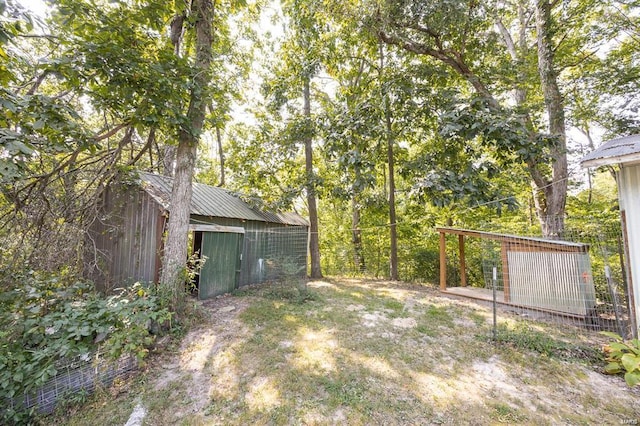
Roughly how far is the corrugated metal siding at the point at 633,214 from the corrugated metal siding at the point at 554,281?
1.81 meters

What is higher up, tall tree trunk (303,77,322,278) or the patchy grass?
tall tree trunk (303,77,322,278)

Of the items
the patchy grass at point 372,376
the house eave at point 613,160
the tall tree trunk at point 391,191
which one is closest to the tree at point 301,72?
the tall tree trunk at point 391,191

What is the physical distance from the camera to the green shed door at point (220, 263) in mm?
6112

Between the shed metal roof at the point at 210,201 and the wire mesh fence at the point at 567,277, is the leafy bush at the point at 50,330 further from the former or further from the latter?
the wire mesh fence at the point at 567,277

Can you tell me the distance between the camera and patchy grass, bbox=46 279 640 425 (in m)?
2.54

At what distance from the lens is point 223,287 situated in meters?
6.64

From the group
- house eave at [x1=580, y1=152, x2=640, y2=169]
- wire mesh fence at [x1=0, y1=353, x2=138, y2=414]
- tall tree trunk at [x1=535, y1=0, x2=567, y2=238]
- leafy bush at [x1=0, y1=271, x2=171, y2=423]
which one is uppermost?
tall tree trunk at [x1=535, y1=0, x2=567, y2=238]

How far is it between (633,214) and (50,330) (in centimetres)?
702

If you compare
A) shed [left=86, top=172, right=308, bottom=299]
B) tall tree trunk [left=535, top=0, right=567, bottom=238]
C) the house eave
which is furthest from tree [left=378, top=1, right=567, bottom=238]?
shed [left=86, top=172, right=308, bottom=299]

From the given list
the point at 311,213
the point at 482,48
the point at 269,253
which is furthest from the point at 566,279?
the point at 269,253

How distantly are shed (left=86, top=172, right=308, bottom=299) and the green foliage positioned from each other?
5.30 metres

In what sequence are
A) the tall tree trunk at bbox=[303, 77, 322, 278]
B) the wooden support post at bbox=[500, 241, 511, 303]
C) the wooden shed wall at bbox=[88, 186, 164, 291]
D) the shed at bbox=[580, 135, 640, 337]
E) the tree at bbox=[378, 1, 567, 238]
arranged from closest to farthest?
the shed at bbox=[580, 135, 640, 337] → the tree at bbox=[378, 1, 567, 238] → the wooden shed wall at bbox=[88, 186, 164, 291] → the wooden support post at bbox=[500, 241, 511, 303] → the tall tree trunk at bbox=[303, 77, 322, 278]

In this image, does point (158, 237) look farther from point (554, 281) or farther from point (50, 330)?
point (554, 281)

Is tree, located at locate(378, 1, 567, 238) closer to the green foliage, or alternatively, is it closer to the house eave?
the house eave
